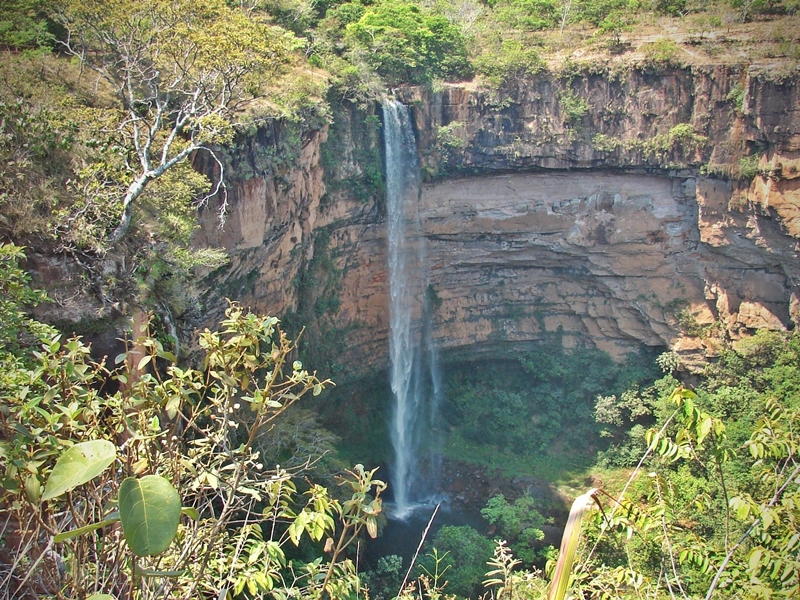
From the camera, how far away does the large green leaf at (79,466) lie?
6.51 feet

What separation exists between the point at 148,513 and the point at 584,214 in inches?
635

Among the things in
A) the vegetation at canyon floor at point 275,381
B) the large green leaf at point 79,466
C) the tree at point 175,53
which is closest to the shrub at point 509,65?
the vegetation at canyon floor at point 275,381

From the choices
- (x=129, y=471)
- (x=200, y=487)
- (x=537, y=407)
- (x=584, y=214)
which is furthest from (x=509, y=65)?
(x=129, y=471)

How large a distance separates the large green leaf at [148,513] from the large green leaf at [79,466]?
11 cm

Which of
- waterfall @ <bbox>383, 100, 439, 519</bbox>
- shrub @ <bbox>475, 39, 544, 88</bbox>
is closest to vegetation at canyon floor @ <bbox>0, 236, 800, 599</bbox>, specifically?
waterfall @ <bbox>383, 100, 439, 519</bbox>

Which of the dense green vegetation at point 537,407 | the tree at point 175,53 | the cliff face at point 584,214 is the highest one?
the tree at point 175,53

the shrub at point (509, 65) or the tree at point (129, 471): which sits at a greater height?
the shrub at point (509, 65)

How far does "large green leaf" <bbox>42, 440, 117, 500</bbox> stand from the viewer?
6.51ft

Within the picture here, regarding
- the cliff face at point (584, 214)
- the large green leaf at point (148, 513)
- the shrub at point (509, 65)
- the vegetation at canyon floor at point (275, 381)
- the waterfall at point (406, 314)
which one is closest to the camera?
the large green leaf at point (148, 513)

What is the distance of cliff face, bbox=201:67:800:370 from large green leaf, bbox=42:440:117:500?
11.7m

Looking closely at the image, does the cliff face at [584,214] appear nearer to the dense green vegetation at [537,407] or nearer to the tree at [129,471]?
the dense green vegetation at [537,407]

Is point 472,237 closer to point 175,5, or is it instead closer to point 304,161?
point 304,161

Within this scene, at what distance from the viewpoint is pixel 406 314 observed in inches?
689

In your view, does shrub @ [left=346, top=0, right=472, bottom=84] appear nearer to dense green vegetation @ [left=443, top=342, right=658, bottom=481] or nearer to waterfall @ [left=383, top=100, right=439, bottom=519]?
waterfall @ [left=383, top=100, right=439, bottom=519]
